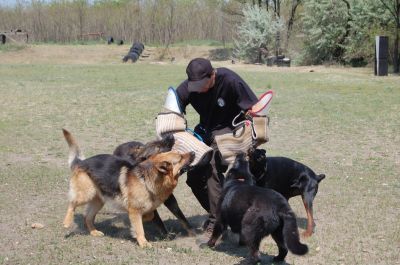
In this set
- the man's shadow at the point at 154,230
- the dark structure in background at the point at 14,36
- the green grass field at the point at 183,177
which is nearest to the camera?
the green grass field at the point at 183,177

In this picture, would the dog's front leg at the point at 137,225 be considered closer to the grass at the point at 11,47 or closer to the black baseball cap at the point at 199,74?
the black baseball cap at the point at 199,74

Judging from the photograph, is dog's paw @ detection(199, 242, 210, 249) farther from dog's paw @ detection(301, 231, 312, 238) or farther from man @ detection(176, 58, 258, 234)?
dog's paw @ detection(301, 231, 312, 238)

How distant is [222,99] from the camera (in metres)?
5.90

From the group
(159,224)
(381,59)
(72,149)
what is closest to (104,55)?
(381,59)

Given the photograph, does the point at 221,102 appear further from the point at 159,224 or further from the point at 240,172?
the point at 159,224

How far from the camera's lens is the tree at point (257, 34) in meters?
43.4

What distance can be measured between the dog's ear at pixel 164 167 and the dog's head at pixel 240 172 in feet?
1.93

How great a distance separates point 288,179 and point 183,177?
3.03 metres

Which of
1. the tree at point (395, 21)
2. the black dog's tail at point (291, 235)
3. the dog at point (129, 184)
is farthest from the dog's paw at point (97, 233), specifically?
the tree at point (395, 21)

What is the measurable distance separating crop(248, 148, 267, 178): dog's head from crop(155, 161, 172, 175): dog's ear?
84 centimetres

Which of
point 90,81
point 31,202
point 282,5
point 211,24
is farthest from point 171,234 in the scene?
point 211,24

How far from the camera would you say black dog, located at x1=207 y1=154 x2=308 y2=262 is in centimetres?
488

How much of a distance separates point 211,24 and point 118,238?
51.7m

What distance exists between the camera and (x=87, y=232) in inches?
252
